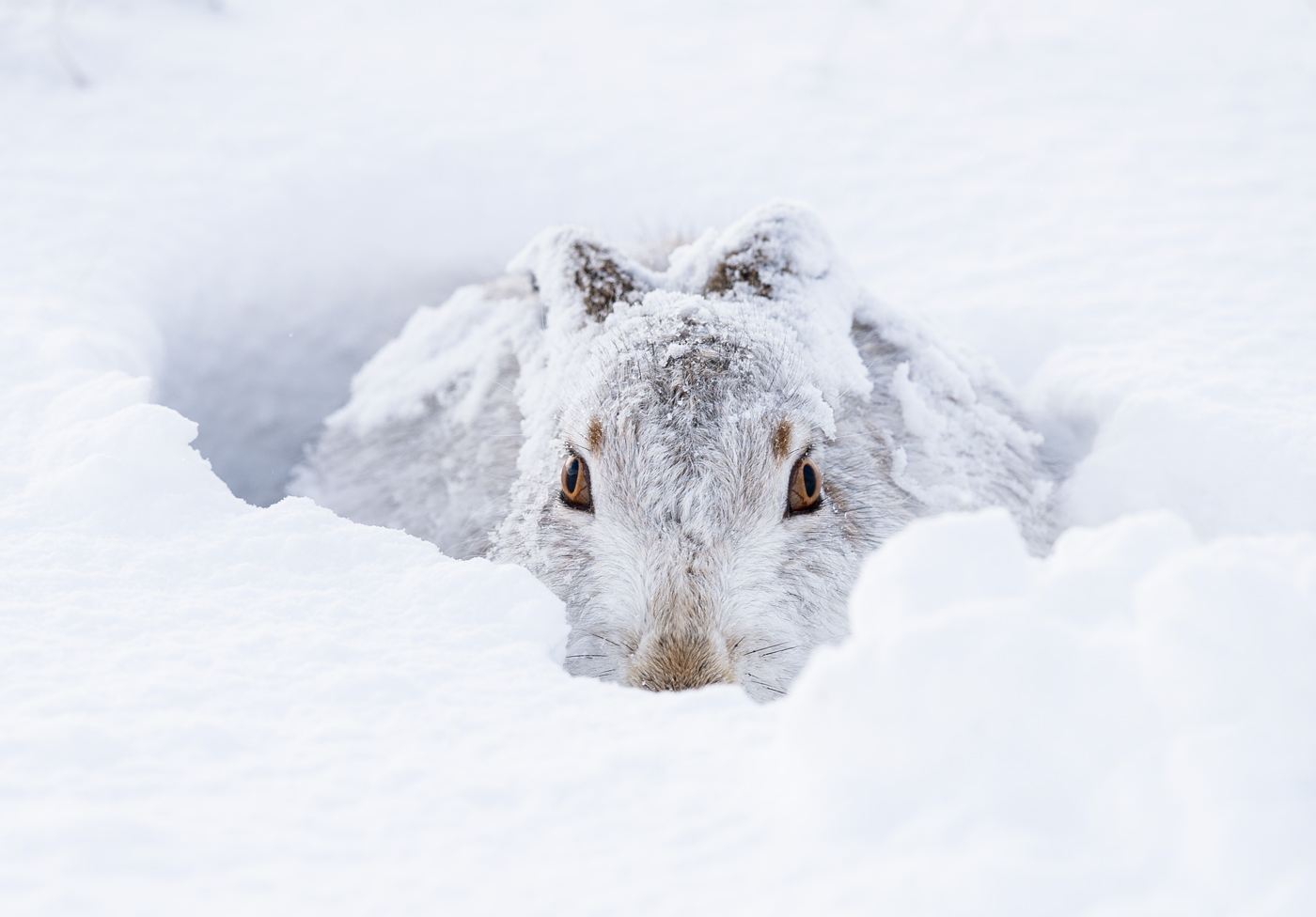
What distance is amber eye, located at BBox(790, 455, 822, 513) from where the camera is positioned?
2545mm

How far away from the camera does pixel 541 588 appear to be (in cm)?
188

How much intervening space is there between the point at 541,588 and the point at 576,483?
0.78 meters

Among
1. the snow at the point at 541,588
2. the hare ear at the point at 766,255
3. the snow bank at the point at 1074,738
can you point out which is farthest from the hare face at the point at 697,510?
the snow bank at the point at 1074,738

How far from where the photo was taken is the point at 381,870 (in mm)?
1135

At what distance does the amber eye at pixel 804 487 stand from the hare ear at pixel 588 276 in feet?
2.57

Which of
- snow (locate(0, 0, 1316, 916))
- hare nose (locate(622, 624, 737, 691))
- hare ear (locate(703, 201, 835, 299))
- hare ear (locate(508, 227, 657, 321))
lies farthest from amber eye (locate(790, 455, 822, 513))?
snow (locate(0, 0, 1316, 916))

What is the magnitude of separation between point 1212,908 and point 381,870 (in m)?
0.85

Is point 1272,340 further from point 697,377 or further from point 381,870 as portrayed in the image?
point 381,870

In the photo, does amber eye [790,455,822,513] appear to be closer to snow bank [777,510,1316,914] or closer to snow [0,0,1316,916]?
snow [0,0,1316,916]

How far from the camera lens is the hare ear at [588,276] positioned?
9.88 ft

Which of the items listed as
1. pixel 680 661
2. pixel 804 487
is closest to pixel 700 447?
pixel 804 487

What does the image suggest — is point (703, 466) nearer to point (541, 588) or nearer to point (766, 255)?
point (541, 588)

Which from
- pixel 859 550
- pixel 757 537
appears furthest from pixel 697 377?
pixel 859 550

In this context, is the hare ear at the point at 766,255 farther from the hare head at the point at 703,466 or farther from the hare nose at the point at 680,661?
the hare nose at the point at 680,661
